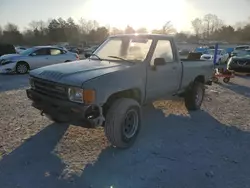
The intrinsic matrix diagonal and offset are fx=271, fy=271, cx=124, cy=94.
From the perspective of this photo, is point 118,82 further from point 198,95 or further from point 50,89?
point 198,95

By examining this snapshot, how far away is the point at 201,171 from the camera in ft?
12.8

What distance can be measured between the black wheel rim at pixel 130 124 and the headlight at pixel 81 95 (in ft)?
2.87

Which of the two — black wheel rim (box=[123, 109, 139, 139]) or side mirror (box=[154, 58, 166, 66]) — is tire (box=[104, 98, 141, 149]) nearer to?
black wheel rim (box=[123, 109, 139, 139])

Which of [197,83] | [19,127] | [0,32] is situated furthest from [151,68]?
[0,32]

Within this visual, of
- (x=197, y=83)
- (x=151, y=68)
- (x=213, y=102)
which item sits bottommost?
(x=213, y=102)

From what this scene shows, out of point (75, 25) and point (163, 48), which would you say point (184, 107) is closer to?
point (163, 48)

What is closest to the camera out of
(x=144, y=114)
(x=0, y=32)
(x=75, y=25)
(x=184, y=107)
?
(x=144, y=114)

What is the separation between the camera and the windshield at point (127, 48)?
5.28 meters

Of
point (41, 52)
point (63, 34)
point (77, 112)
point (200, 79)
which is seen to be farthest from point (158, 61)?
point (63, 34)

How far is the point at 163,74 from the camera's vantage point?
546 centimetres

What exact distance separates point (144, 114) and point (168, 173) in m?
3.00

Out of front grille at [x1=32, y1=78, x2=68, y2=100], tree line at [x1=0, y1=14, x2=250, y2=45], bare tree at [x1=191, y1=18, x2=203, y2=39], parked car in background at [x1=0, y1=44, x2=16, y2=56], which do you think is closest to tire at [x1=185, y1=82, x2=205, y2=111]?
front grille at [x1=32, y1=78, x2=68, y2=100]

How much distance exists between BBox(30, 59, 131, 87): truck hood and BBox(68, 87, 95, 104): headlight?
0.31 ft

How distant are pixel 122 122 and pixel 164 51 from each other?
206 cm
